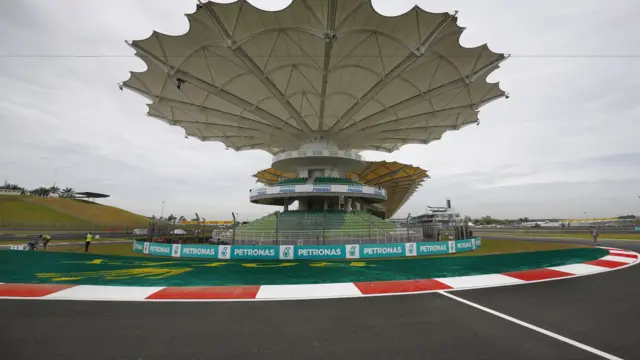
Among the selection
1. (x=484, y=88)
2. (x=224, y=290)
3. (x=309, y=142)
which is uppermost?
(x=484, y=88)

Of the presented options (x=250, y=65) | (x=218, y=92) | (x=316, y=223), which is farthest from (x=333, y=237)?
(x=218, y=92)

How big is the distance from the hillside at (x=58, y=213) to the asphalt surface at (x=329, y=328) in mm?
72382

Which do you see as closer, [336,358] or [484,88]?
[336,358]

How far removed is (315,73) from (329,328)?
2223 centimetres

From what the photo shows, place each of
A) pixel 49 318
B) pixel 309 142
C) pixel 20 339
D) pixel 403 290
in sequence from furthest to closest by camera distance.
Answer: pixel 309 142
pixel 403 290
pixel 49 318
pixel 20 339

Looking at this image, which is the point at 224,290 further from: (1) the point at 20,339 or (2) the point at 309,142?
(2) the point at 309,142

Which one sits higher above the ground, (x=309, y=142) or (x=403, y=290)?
(x=309, y=142)

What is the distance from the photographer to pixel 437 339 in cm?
377

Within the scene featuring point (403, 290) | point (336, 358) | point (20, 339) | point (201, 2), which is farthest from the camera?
point (201, 2)

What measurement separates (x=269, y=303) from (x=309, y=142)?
28.3 meters

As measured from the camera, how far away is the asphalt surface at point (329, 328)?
3352mm

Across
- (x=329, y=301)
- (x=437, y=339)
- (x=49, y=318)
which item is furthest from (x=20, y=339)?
(x=437, y=339)

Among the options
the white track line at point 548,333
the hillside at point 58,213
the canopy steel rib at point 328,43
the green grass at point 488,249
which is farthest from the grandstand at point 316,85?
the hillside at point 58,213

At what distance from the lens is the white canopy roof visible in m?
16.9
